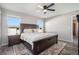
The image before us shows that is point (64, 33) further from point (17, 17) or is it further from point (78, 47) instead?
point (17, 17)

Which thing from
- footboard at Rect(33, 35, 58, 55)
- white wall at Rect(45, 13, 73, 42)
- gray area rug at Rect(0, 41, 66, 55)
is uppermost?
white wall at Rect(45, 13, 73, 42)

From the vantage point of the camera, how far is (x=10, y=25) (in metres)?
2.97

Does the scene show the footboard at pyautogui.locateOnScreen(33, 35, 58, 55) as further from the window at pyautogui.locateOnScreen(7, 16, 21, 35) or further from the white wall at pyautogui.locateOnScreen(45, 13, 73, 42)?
the window at pyautogui.locateOnScreen(7, 16, 21, 35)

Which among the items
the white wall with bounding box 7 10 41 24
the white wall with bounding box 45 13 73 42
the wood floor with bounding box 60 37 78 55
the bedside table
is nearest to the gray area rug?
the wood floor with bounding box 60 37 78 55

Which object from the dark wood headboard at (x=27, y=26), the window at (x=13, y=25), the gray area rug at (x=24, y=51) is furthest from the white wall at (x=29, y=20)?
the gray area rug at (x=24, y=51)

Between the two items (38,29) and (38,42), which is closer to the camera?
(38,42)

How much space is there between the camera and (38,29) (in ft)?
13.3

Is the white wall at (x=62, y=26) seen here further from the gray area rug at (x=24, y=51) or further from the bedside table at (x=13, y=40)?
the bedside table at (x=13, y=40)

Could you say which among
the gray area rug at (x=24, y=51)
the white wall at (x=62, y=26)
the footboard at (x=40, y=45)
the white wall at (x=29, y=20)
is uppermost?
the white wall at (x=29, y=20)

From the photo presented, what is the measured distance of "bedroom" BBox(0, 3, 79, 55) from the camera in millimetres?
1967

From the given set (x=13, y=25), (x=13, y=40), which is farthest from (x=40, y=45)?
(x=13, y=25)

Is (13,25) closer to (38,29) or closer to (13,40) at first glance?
(13,40)

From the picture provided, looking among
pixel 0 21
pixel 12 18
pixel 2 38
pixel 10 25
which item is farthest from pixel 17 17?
pixel 2 38

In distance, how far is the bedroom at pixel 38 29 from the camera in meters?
1.97
